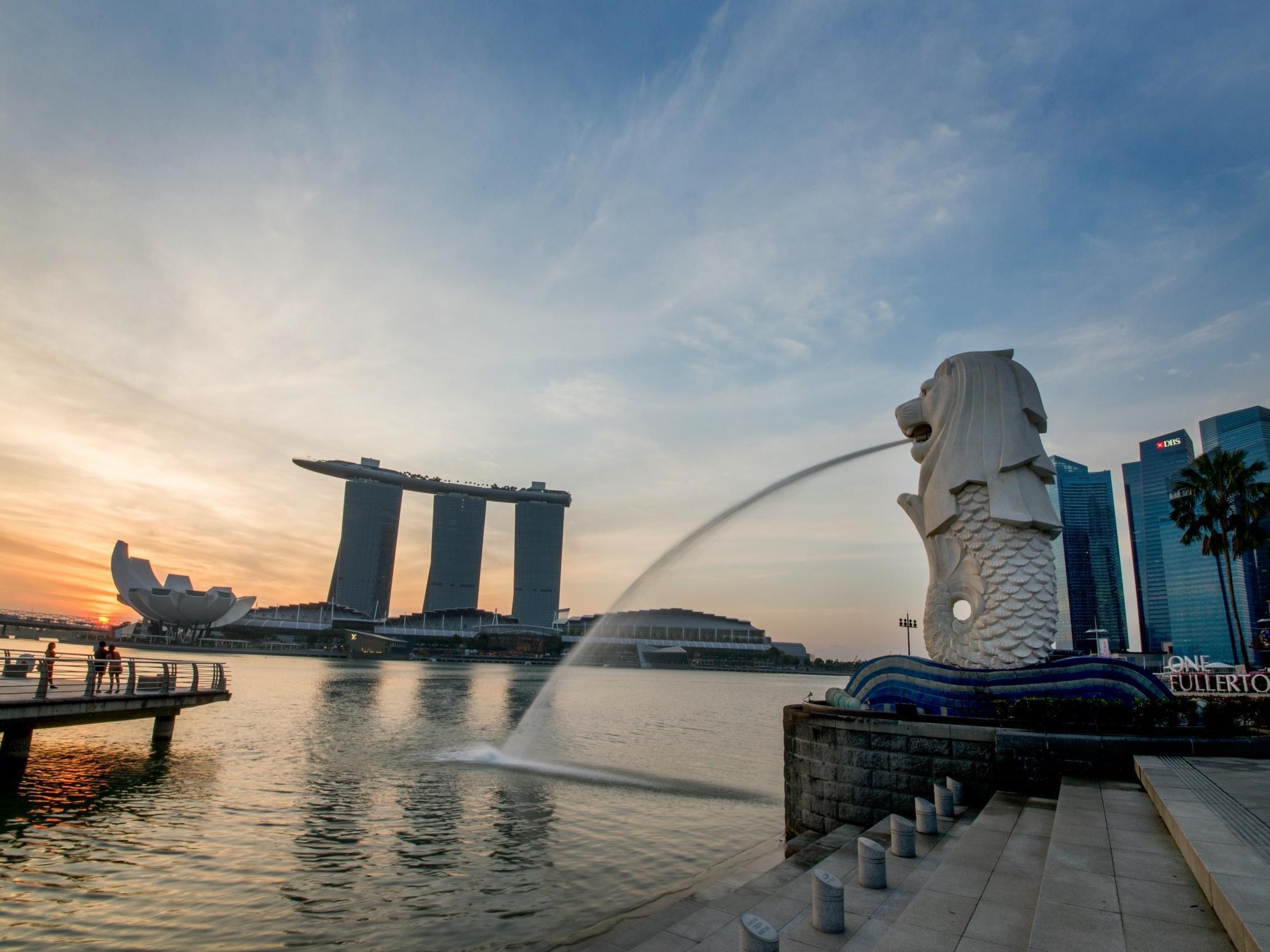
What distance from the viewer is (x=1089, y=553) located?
500 ft

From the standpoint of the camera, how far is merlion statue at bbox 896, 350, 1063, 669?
682 inches

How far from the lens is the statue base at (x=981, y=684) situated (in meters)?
14.4

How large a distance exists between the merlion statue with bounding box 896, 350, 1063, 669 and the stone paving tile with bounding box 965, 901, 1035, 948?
1156cm

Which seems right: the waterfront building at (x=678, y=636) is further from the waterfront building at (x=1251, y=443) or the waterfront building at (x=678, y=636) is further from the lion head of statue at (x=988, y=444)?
the lion head of statue at (x=988, y=444)

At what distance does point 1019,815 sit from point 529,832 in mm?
9711

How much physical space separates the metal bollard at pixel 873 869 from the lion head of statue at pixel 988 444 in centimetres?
1153

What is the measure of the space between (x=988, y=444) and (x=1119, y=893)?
14.2 m

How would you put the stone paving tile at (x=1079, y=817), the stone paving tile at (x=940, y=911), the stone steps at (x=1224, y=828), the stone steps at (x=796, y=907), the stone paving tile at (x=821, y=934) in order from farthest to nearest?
the stone paving tile at (x=1079, y=817) < the stone steps at (x=796, y=907) < the stone paving tile at (x=821, y=934) < the stone paving tile at (x=940, y=911) < the stone steps at (x=1224, y=828)

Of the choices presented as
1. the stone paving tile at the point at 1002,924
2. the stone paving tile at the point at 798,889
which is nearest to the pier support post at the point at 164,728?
the stone paving tile at the point at 798,889

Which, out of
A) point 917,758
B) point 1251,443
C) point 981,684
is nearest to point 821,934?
point 917,758

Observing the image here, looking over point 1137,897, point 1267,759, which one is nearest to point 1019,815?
point 1137,897

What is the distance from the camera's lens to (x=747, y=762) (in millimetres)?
26656

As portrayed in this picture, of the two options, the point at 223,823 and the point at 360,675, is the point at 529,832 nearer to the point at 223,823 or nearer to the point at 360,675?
the point at 223,823

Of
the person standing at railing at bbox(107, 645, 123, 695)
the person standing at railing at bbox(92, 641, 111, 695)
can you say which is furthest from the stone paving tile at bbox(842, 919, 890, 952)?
the person standing at railing at bbox(107, 645, 123, 695)
